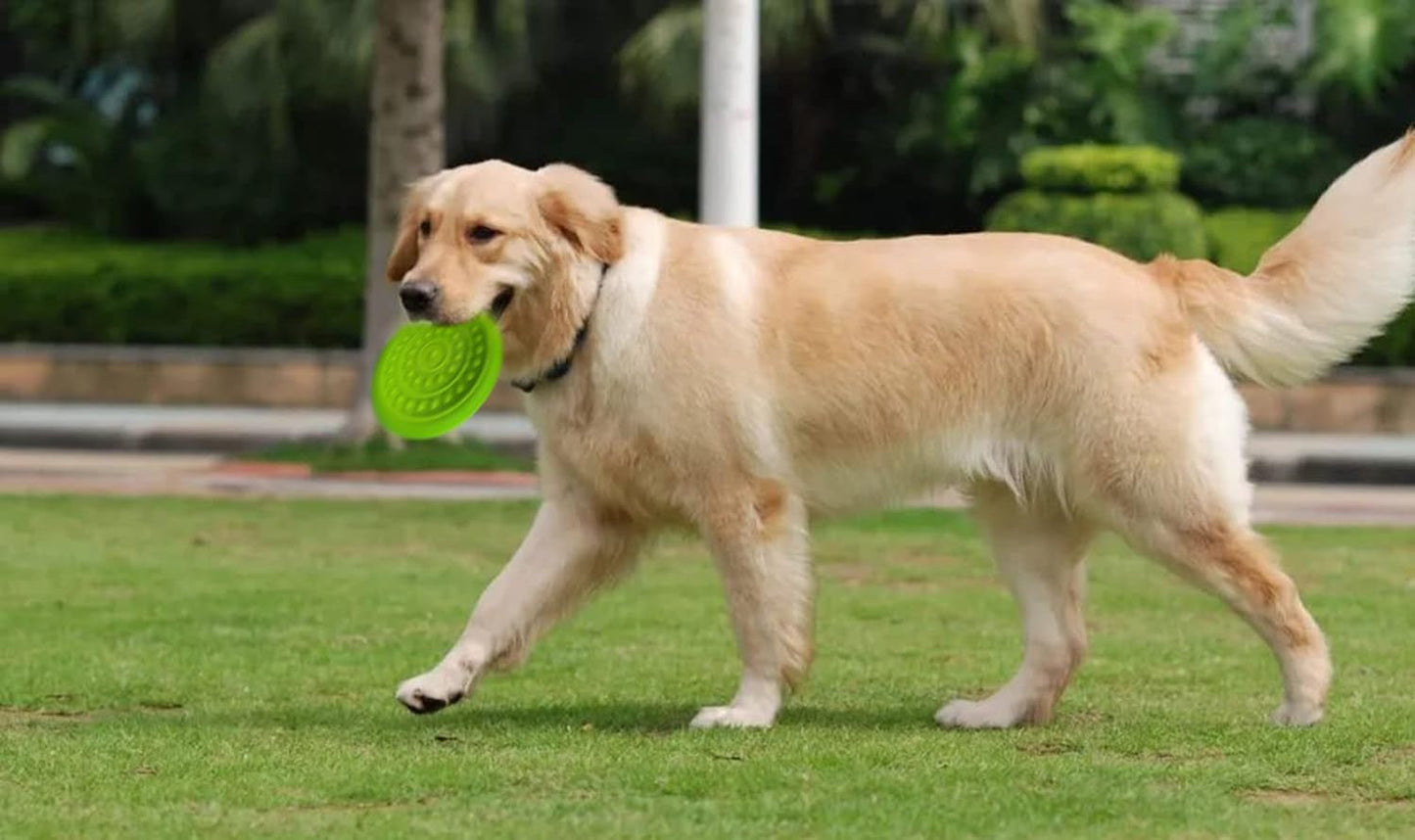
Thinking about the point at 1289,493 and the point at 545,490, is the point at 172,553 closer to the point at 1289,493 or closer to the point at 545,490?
the point at 545,490

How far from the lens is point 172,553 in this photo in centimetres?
1214

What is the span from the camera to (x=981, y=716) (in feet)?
24.2

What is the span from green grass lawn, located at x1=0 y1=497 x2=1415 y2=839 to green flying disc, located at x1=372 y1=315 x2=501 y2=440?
2.83 ft

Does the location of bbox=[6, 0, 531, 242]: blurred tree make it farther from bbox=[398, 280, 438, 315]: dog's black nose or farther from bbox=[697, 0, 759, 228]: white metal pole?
bbox=[398, 280, 438, 315]: dog's black nose

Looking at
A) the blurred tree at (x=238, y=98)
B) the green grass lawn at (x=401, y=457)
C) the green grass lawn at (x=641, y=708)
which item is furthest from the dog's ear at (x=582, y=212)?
the blurred tree at (x=238, y=98)

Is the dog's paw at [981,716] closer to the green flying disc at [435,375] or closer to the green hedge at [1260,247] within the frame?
the green flying disc at [435,375]

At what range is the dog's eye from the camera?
7.09 metres

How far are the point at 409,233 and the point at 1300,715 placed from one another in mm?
2794

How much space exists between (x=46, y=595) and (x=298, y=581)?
3.55 ft

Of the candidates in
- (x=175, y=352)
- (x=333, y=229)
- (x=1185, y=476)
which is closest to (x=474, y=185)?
(x=1185, y=476)

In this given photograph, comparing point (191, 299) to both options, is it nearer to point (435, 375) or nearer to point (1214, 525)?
point (435, 375)

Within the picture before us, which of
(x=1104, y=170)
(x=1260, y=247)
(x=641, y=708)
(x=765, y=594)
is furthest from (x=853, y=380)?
Answer: (x=1260, y=247)

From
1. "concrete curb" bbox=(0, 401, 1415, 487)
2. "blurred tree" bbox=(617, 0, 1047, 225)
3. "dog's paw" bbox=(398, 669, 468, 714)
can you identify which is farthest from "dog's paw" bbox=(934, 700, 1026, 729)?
"blurred tree" bbox=(617, 0, 1047, 225)

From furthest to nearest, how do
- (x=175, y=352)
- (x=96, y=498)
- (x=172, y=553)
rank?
(x=175, y=352) < (x=96, y=498) < (x=172, y=553)
